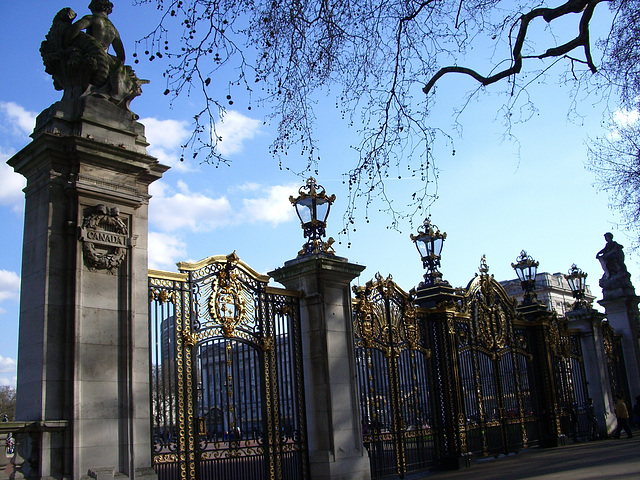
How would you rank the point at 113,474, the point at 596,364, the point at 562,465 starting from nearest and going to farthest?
1. the point at 113,474
2. the point at 562,465
3. the point at 596,364

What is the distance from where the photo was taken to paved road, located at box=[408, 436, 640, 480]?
10070 millimetres

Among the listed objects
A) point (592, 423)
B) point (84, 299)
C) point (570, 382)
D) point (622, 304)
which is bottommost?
point (592, 423)

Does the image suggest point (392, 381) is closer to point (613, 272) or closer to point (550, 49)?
point (550, 49)

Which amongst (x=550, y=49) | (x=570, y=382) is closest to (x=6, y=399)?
(x=570, y=382)

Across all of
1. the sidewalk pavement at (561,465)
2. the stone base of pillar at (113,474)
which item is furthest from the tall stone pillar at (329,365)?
the stone base of pillar at (113,474)

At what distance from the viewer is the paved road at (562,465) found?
10070 millimetres

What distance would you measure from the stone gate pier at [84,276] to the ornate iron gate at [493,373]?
7.58m

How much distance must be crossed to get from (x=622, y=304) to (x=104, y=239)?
60.7 ft

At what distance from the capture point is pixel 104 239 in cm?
723

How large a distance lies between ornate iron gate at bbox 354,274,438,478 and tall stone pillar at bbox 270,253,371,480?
0.72m

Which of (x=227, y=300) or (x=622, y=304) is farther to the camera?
(x=622, y=304)

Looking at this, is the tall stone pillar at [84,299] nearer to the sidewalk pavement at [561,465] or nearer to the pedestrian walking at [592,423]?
the sidewalk pavement at [561,465]

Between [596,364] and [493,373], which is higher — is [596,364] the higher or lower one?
the higher one

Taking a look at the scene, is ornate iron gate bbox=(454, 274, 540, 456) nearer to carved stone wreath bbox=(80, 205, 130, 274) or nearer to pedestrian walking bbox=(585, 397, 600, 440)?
pedestrian walking bbox=(585, 397, 600, 440)
